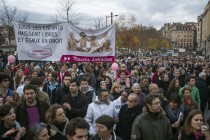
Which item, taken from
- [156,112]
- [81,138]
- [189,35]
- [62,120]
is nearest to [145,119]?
[156,112]

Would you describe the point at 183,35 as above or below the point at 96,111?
above

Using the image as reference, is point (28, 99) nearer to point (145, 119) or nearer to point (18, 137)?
point (18, 137)

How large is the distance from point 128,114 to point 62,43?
4.04m

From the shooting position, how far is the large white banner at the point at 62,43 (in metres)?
8.83

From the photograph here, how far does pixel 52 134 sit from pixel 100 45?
5671mm

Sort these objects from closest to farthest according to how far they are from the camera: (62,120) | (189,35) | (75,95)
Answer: (62,120) < (75,95) < (189,35)

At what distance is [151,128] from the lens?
4840 millimetres

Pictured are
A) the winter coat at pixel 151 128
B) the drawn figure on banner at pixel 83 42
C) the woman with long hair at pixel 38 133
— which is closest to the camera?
the woman with long hair at pixel 38 133

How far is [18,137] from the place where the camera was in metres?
4.02

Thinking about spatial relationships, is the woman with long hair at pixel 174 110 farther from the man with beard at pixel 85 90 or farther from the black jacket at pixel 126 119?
the man with beard at pixel 85 90

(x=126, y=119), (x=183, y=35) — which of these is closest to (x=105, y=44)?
(x=126, y=119)

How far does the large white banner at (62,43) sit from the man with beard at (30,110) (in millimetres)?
3675

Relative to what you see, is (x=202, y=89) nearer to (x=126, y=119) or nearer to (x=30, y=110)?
(x=126, y=119)

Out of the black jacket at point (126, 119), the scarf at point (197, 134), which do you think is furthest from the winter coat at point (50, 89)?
the scarf at point (197, 134)
